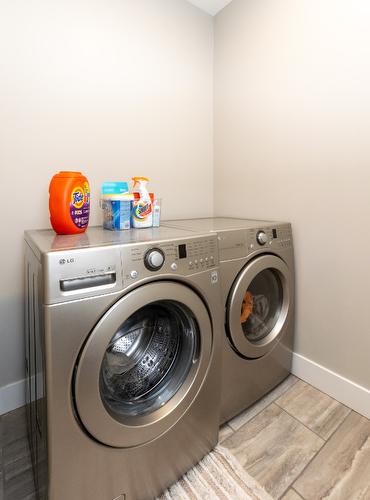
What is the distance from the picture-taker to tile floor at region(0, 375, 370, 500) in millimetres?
1008

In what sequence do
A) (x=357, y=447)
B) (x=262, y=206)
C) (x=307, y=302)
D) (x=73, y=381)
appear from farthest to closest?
(x=262, y=206) → (x=307, y=302) → (x=357, y=447) → (x=73, y=381)

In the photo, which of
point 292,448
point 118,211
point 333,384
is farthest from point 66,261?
point 333,384

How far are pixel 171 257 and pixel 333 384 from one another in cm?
118

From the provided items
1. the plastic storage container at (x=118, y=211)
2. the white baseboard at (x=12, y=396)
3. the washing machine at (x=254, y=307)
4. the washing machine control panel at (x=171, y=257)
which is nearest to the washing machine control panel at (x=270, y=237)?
the washing machine at (x=254, y=307)

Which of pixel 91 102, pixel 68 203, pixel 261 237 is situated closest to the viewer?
pixel 68 203

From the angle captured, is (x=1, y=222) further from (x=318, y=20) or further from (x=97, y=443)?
(x=318, y=20)

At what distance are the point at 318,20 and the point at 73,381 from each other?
1.81 meters

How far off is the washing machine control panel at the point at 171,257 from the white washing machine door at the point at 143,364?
0.16 ft

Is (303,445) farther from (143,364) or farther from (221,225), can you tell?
(221,225)

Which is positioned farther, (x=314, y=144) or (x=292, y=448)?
(x=314, y=144)

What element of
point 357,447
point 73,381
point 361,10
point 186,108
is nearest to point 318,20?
point 361,10

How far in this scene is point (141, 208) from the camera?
125 cm

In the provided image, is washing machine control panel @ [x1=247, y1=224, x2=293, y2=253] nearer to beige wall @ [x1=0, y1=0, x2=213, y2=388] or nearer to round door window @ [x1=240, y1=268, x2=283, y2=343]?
round door window @ [x1=240, y1=268, x2=283, y2=343]

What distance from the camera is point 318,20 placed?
4.33ft
